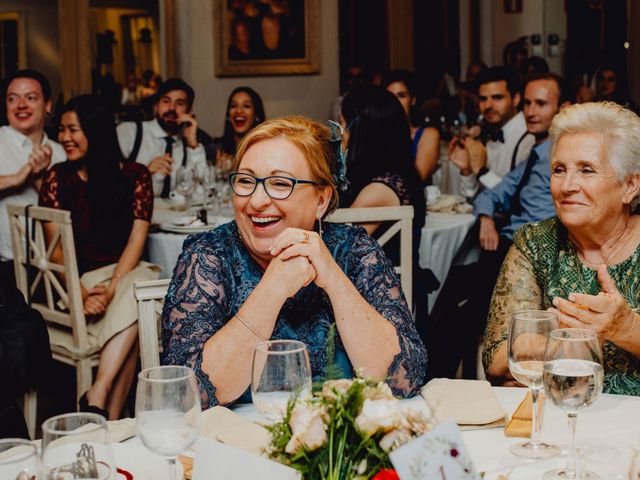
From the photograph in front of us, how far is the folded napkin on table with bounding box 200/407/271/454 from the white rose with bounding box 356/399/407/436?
0.42m

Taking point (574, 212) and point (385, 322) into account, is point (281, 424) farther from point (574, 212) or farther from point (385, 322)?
point (574, 212)

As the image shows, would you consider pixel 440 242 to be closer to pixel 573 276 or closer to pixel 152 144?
pixel 573 276

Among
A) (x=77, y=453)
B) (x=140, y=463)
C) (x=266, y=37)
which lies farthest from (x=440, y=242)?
(x=266, y=37)

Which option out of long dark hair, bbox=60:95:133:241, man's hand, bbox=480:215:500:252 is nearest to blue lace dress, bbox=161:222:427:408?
long dark hair, bbox=60:95:133:241

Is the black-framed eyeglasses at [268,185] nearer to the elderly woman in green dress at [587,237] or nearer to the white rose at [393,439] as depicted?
the elderly woman in green dress at [587,237]

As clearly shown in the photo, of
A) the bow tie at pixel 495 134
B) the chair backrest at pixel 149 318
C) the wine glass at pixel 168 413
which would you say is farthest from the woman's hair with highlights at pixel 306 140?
the bow tie at pixel 495 134

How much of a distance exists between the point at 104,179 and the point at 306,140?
2236 millimetres

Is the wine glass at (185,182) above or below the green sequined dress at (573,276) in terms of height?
above

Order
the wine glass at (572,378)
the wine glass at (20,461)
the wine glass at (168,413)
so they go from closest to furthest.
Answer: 1. the wine glass at (20,461)
2. the wine glass at (168,413)
3. the wine glass at (572,378)

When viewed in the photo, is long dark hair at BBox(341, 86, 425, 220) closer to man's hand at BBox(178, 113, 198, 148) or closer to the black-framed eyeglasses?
the black-framed eyeglasses

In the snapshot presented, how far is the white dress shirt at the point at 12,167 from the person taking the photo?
4.68 m

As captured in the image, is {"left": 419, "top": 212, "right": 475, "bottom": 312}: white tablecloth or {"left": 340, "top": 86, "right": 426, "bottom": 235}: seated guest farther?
{"left": 419, "top": 212, "right": 475, "bottom": 312}: white tablecloth

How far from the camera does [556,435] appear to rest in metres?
1.65

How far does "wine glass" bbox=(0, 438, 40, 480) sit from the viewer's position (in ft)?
3.55
